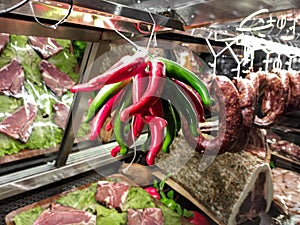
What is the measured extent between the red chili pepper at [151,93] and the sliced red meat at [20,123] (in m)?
1.36

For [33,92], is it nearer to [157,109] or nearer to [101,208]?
[101,208]

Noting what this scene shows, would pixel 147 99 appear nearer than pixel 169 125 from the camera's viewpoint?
Yes

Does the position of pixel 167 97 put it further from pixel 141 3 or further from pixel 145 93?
pixel 141 3

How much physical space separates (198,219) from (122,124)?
1.33 metres

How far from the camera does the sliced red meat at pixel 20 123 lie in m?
1.85

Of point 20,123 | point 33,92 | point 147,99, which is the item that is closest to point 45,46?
point 33,92

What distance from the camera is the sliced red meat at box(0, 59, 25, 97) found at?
1.94 m

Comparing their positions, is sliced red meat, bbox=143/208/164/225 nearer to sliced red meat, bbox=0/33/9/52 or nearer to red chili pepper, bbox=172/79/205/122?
red chili pepper, bbox=172/79/205/122

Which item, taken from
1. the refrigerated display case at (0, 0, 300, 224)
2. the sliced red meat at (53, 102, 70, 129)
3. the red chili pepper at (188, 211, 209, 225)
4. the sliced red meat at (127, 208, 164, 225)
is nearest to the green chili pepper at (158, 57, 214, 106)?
the refrigerated display case at (0, 0, 300, 224)

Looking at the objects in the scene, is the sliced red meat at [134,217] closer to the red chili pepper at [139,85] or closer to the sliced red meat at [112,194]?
the sliced red meat at [112,194]

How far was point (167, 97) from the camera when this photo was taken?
32.0 inches

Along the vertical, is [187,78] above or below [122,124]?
above

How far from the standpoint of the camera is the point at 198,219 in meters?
1.95

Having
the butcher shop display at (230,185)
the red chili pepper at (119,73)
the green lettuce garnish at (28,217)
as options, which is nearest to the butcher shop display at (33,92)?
the green lettuce garnish at (28,217)
